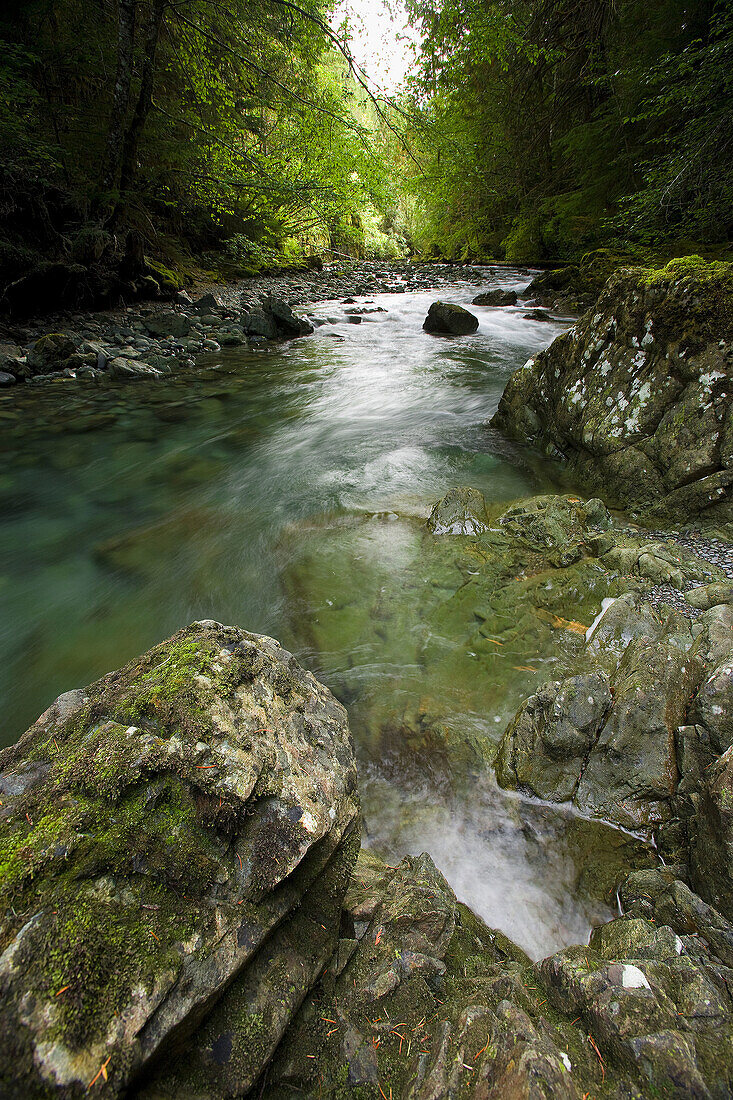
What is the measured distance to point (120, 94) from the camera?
32.3 feet

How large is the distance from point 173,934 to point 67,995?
0.24 m

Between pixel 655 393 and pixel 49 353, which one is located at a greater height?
pixel 655 393

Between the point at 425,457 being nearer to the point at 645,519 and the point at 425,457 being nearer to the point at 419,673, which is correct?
→ the point at 645,519

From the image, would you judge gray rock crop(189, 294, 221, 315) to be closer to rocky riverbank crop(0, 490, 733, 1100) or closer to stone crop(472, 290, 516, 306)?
stone crop(472, 290, 516, 306)

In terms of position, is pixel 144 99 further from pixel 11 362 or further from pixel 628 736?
pixel 628 736

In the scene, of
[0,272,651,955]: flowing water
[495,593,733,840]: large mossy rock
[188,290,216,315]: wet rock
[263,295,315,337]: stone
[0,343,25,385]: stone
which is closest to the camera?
[495,593,733,840]: large mossy rock

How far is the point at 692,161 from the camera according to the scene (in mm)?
7023

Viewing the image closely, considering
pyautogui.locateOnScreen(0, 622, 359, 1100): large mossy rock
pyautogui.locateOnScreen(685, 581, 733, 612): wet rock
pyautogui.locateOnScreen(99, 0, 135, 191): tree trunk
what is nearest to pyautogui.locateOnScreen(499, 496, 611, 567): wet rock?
pyautogui.locateOnScreen(685, 581, 733, 612): wet rock

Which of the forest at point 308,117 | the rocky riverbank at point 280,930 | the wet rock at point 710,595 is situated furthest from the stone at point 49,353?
the wet rock at point 710,595

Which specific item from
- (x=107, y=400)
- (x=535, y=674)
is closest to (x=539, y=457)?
(x=535, y=674)

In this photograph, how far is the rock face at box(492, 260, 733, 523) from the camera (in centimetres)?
392

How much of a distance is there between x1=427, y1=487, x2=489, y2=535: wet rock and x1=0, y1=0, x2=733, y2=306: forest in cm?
719

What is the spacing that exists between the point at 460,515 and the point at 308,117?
11.9 metres

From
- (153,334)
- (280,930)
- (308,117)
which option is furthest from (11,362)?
(280,930)
